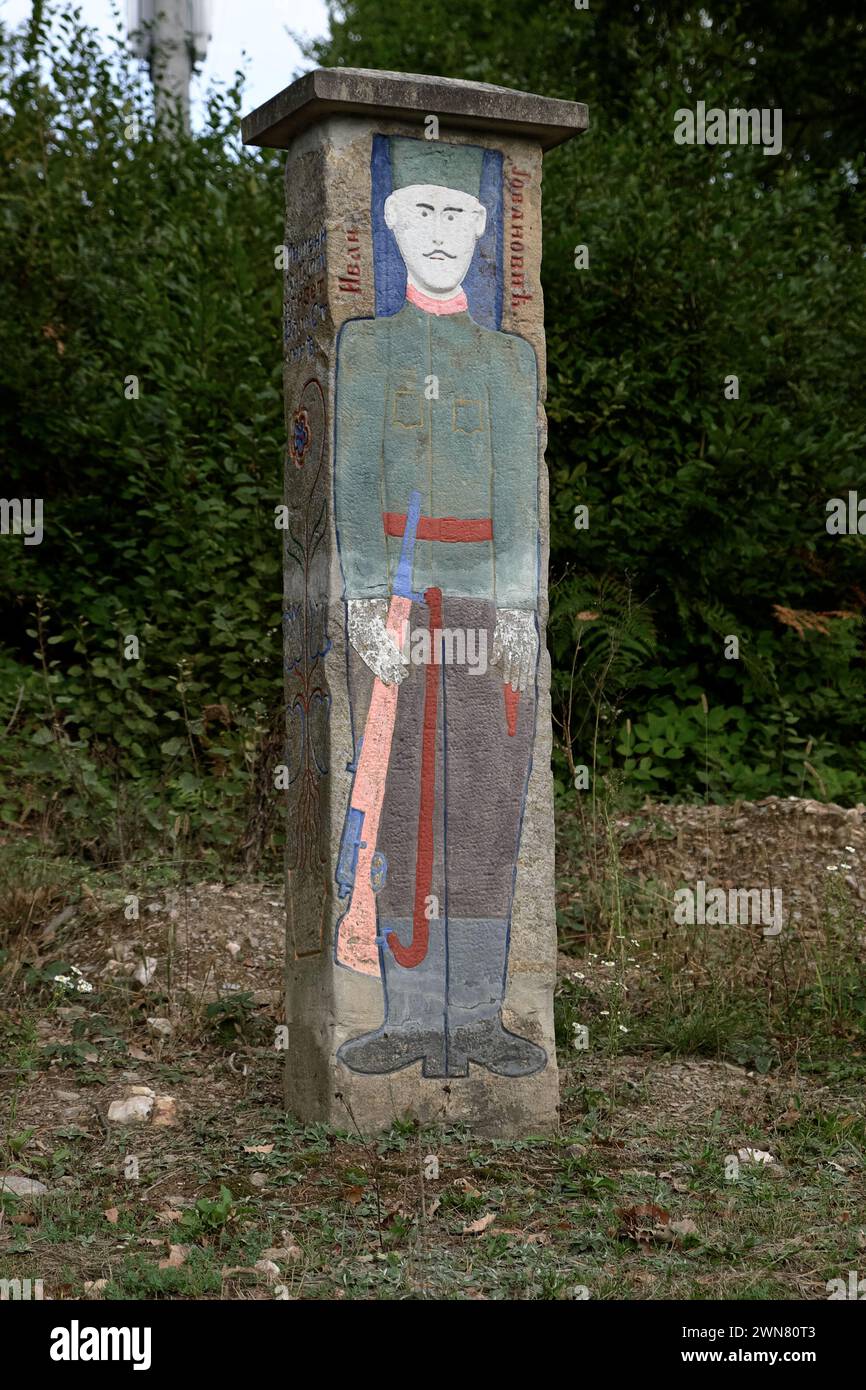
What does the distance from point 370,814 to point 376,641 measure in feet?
1.59

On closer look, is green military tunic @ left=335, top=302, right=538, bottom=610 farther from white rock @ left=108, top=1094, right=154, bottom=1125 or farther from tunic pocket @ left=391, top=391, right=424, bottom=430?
white rock @ left=108, top=1094, right=154, bottom=1125

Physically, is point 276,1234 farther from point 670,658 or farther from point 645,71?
point 645,71

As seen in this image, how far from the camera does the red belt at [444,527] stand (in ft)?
15.0

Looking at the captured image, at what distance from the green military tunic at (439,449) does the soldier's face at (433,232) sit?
0.11 metres

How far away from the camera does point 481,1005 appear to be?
4617mm

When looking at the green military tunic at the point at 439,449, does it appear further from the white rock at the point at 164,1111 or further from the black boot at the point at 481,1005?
the white rock at the point at 164,1111

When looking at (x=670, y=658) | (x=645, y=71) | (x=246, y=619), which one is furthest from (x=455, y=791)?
(x=645, y=71)

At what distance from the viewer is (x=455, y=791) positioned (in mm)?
4617

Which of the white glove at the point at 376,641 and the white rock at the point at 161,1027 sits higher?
the white glove at the point at 376,641
